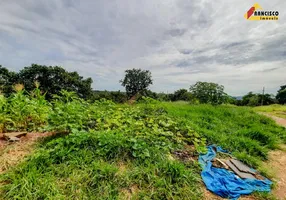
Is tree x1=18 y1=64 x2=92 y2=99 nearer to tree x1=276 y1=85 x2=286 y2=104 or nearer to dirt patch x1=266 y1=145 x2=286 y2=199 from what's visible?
dirt patch x1=266 y1=145 x2=286 y2=199

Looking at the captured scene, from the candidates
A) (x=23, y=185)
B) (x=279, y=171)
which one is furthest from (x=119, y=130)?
(x=279, y=171)

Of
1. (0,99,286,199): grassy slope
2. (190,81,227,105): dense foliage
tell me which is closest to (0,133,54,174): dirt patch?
(0,99,286,199): grassy slope

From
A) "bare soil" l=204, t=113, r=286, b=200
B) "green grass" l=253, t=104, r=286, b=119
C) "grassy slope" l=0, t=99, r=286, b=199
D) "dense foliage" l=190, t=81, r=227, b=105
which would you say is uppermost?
"dense foliage" l=190, t=81, r=227, b=105

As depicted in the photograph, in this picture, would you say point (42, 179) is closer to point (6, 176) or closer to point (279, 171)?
point (6, 176)

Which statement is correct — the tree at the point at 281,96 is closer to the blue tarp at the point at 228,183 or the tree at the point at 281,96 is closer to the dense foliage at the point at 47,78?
the dense foliage at the point at 47,78

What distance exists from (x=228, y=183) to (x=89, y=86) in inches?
735

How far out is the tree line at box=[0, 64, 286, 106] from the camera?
9078 mm

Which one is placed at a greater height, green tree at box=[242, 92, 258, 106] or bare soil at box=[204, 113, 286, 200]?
green tree at box=[242, 92, 258, 106]

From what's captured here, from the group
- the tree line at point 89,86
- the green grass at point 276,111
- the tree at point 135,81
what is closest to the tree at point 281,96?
the tree line at point 89,86

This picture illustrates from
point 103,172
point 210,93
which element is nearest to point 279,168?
point 103,172

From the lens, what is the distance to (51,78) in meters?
16.5

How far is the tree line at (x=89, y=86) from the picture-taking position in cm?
908

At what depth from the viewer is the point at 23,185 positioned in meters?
1.50

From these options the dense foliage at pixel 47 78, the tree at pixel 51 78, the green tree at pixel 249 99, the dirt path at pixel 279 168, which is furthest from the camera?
the green tree at pixel 249 99
